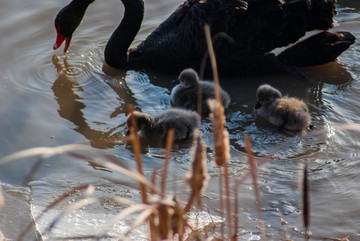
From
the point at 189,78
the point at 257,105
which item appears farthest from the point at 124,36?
the point at 257,105

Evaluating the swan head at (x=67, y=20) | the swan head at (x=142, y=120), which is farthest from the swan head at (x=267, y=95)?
the swan head at (x=67, y=20)

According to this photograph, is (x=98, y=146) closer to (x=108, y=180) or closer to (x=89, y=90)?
(x=108, y=180)

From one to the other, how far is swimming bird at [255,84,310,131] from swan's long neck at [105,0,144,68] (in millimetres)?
1937

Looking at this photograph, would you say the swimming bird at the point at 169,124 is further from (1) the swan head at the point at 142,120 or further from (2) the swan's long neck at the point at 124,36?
(2) the swan's long neck at the point at 124,36

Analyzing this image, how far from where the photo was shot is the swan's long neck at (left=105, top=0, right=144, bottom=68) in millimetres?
6133

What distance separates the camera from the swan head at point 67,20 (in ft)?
20.4

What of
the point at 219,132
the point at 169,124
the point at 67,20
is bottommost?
the point at 169,124

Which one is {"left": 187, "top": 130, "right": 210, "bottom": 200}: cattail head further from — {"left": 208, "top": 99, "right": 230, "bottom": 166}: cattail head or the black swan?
the black swan

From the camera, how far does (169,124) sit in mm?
4492

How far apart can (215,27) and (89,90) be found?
Result: 154 cm

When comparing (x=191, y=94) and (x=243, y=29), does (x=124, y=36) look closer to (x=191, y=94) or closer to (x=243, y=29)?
(x=243, y=29)

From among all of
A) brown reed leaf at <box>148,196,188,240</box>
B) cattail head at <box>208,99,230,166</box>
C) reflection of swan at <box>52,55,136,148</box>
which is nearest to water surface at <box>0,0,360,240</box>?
reflection of swan at <box>52,55,136,148</box>

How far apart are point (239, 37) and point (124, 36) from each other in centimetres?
137

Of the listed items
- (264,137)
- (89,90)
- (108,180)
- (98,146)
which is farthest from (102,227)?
(89,90)
